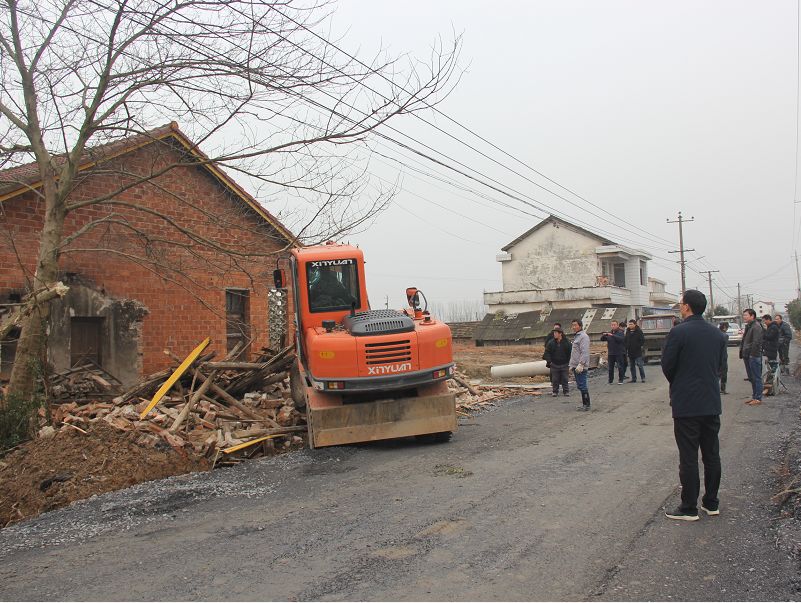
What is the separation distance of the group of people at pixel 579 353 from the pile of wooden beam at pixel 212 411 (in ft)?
19.8

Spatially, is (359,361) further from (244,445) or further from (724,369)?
(724,369)

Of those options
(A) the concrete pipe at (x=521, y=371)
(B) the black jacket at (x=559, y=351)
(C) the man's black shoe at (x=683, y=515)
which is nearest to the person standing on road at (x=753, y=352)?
(B) the black jacket at (x=559, y=351)

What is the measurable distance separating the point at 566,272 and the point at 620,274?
227 inches

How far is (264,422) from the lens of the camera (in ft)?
37.6

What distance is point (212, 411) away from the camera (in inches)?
465

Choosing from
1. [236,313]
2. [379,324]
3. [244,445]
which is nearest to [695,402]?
[379,324]

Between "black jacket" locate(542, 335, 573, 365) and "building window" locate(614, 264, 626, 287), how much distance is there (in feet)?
145

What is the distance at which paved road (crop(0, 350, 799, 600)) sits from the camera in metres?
4.51

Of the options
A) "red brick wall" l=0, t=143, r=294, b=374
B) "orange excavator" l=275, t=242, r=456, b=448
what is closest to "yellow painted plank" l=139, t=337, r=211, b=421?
"red brick wall" l=0, t=143, r=294, b=374

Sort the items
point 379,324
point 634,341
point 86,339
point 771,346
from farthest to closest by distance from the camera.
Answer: point 634,341 < point 86,339 < point 771,346 < point 379,324

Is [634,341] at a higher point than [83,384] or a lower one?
higher

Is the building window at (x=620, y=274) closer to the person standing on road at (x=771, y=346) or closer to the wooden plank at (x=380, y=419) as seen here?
the person standing on road at (x=771, y=346)

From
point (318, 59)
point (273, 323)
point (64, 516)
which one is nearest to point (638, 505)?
point (64, 516)

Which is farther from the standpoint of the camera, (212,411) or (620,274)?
(620,274)
